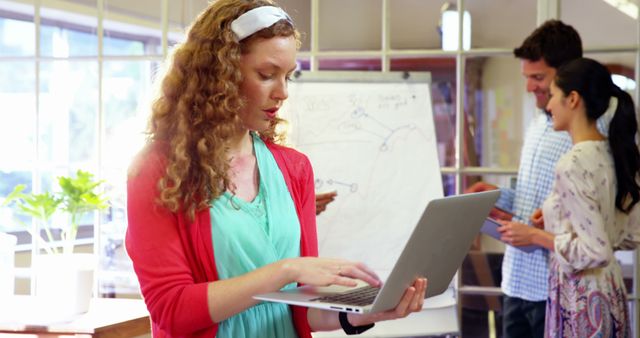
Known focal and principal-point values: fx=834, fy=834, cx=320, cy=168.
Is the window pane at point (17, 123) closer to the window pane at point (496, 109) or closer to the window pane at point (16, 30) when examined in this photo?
the window pane at point (16, 30)

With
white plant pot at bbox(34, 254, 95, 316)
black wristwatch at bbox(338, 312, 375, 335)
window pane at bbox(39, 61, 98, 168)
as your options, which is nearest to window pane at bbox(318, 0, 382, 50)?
window pane at bbox(39, 61, 98, 168)

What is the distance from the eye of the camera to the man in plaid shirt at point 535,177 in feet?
9.68

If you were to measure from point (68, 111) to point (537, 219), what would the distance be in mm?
2085

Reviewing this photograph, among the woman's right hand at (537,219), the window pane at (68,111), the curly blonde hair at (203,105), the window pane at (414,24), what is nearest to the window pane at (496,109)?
the window pane at (414,24)

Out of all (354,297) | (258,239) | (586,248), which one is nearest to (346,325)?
Answer: (354,297)

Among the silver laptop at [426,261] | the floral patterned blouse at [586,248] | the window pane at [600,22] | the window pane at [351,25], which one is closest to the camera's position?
the silver laptop at [426,261]

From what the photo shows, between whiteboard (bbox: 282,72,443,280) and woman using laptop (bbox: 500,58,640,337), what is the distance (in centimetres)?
36

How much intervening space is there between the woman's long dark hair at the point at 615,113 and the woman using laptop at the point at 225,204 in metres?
Result: 1.45

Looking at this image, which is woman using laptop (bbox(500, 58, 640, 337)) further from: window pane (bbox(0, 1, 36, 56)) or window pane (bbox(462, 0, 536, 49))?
window pane (bbox(0, 1, 36, 56))

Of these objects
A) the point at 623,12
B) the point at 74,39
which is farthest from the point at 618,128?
the point at 74,39

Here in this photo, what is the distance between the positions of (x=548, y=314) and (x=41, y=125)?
7.59 ft

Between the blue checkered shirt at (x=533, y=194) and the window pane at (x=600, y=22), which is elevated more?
the window pane at (x=600, y=22)

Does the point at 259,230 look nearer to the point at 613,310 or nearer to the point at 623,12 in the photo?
the point at 613,310

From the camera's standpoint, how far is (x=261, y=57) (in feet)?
5.23
